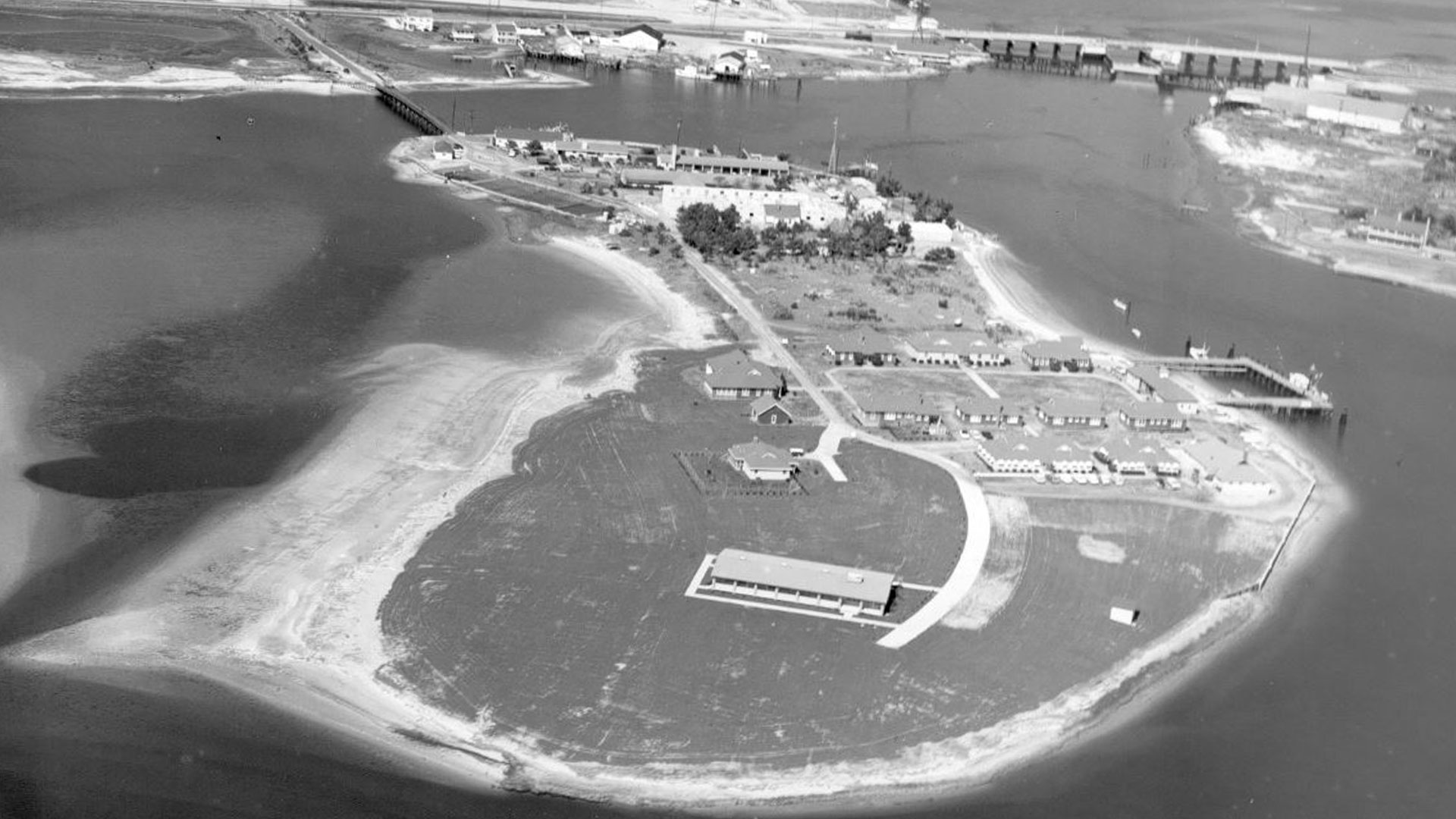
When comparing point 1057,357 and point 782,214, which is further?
point 782,214

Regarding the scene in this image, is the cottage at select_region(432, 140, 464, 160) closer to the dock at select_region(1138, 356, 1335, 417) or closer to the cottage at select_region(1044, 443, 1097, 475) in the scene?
the dock at select_region(1138, 356, 1335, 417)

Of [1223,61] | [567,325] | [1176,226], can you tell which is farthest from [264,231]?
[1223,61]

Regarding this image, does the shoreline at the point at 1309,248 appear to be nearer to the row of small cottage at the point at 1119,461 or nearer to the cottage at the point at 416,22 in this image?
the row of small cottage at the point at 1119,461

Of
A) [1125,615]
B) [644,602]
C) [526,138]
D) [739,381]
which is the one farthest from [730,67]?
[644,602]

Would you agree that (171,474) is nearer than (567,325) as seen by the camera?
Yes

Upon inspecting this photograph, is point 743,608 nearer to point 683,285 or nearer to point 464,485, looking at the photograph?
point 464,485

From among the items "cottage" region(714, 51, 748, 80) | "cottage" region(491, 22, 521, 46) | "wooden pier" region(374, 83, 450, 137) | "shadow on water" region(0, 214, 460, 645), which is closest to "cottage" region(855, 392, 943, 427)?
"shadow on water" region(0, 214, 460, 645)

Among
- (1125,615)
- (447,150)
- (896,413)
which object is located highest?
(447,150)

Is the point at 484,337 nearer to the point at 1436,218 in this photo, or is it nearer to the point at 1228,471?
the point at 1228,471
